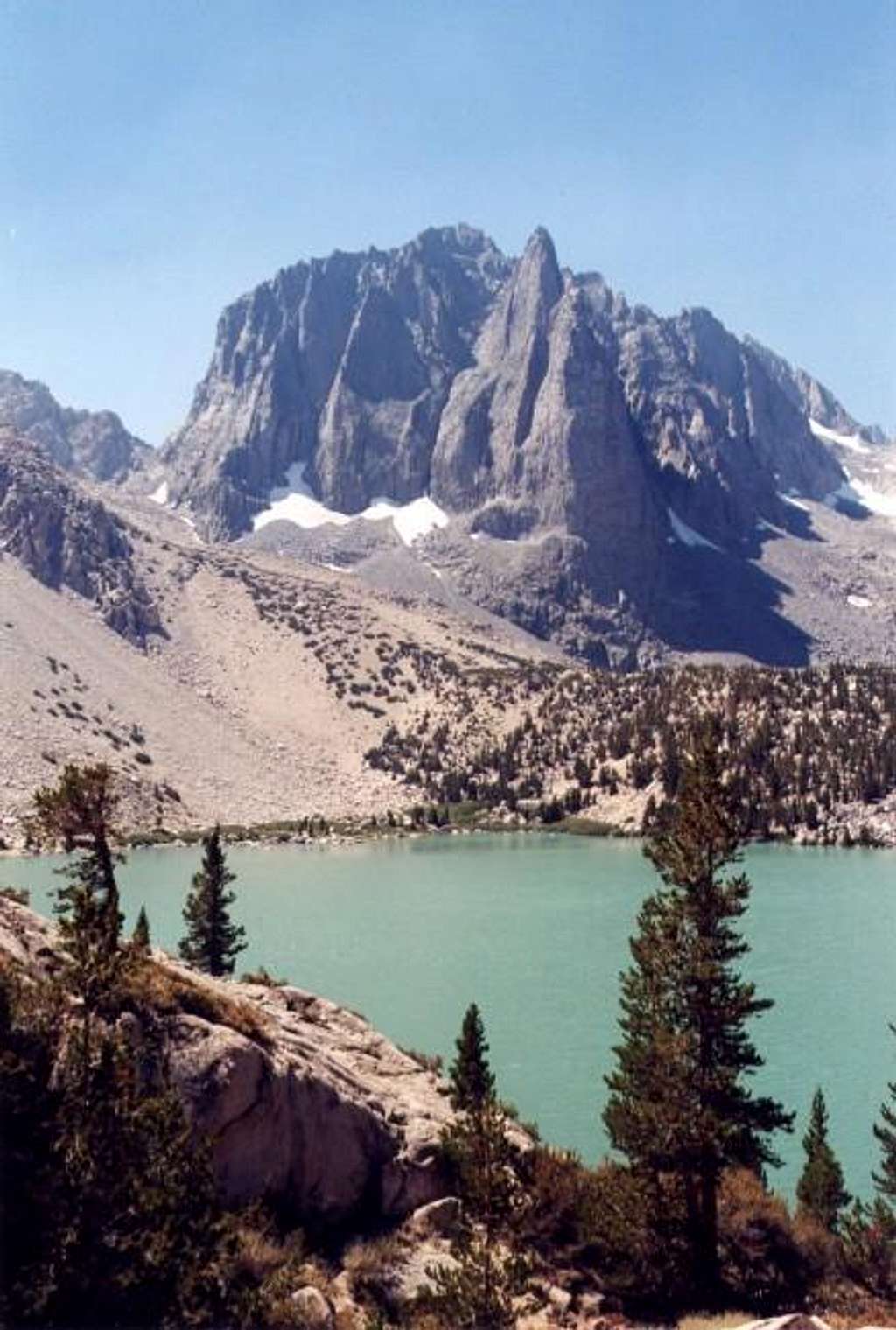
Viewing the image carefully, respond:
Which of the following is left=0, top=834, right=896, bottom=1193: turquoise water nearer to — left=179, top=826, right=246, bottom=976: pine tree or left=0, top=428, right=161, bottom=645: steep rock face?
left=179, top=826, right=246, bottom=976: pine tree

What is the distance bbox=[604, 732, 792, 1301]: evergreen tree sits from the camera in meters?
23.5

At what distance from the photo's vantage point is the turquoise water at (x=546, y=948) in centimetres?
4031

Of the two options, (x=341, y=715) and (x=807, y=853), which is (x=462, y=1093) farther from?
(x=341, y=715)

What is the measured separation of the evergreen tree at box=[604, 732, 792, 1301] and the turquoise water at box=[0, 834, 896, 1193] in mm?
9619

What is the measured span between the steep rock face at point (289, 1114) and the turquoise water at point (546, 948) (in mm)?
9354

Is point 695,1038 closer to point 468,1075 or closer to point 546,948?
point 468,1075

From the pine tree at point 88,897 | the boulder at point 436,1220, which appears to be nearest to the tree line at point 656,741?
the pine tree at point 88,897

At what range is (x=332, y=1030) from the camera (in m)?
27.4

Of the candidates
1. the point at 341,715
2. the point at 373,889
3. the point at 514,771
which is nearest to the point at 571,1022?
the point at 373,889

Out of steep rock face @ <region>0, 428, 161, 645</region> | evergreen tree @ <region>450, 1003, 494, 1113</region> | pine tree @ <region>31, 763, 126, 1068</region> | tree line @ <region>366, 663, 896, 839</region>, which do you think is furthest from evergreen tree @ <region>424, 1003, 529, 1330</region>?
steep rock face @ <region>0, 428, 161, 645</region>

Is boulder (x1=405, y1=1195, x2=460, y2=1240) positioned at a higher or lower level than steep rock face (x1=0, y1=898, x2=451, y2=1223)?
lower

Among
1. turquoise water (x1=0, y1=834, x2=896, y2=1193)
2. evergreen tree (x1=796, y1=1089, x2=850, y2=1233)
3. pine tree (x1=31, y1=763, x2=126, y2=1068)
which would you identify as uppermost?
pine tree (x1=31, y1=763, x2=126, y2=1068)

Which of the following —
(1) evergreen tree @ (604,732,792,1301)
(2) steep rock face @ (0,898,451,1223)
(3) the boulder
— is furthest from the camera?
(1) evergreen tree @ (604,732,792,1301)

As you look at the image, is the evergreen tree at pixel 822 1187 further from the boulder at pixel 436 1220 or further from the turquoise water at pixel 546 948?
the boulder at pixel 436 1220
